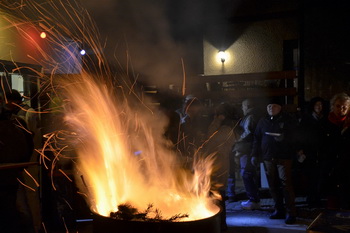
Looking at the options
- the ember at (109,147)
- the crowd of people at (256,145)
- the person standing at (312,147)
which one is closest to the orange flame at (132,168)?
the ember at (109,147)

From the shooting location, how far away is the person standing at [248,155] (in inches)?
283

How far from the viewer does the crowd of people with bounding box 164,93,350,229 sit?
590cm

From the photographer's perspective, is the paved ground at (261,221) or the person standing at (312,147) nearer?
the paved ground at (261,221)

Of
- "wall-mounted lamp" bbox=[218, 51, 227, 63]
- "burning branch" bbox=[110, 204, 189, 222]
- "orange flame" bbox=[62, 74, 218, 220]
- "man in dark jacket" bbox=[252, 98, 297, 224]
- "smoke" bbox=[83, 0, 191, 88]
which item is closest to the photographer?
"burning branch" bbox=[110, 204, 189, 222]

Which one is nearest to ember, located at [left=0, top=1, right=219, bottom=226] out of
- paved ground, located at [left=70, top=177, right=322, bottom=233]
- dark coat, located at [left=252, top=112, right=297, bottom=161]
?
paved ground, located at [left=70, top=177, right=322, bottom=233]

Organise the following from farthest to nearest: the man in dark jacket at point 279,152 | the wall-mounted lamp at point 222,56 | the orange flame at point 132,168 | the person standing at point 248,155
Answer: the wall-mounted lamp at point 222,56
the person standing at point 248,155
the man in dark jacket at point 279,152
the orange flame at point 132,168

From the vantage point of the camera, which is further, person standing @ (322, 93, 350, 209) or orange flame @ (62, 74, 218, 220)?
person standing @ (322, 93, 350, 209)

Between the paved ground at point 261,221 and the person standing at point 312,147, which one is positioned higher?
the person standing at point 312,147

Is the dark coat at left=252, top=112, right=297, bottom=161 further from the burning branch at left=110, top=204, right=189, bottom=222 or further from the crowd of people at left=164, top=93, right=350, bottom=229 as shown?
the burning branch at left=110, top=204, right=189, bottom=222

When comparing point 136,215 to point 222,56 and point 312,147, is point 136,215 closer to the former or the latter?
point 312,147

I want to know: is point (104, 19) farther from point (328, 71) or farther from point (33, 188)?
point (328, 71)

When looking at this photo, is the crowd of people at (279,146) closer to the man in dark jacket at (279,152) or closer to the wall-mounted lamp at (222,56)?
the man in dark jacket at (279,152)

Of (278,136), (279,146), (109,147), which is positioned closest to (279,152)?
(279,146)

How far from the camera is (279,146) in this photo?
6367 mm
